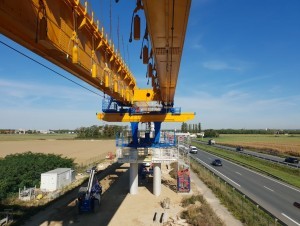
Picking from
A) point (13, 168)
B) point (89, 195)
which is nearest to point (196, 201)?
point (89, 195)

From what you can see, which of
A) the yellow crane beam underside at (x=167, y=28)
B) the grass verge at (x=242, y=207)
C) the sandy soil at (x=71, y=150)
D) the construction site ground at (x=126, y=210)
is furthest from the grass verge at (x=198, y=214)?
the sandy soil at (x=71, y=150)

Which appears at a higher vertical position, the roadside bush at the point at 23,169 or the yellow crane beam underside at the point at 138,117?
the yellow crane beam underside at the point at 138,117

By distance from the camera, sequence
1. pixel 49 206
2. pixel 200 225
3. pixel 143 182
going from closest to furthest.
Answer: pixel 200 225 < pixel 49 206 < pixel 143 182

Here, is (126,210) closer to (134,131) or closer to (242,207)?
(242,207)

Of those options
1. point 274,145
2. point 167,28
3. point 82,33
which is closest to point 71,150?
point 274,145

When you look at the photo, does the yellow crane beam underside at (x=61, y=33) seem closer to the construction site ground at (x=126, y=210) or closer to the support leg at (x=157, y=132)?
the construction site ground at (x=126, y=210)

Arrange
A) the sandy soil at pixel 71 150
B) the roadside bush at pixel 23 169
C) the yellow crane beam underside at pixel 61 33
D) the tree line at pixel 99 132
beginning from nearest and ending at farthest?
the yellow crane beam underside at pixel 61 33, the roadside bush at pixel 23 169, the sandy soil at pixel 71 150, the tree line at pixel 99 132

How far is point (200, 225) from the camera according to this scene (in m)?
17.6

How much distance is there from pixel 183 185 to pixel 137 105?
901 centimetres

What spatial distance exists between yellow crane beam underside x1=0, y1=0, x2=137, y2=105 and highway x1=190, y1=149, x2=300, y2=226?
16153mm

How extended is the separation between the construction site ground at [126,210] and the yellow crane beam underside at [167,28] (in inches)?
459

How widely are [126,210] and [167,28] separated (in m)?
17.2

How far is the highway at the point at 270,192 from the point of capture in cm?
2165

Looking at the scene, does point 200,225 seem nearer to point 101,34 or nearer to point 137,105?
point 101,34
